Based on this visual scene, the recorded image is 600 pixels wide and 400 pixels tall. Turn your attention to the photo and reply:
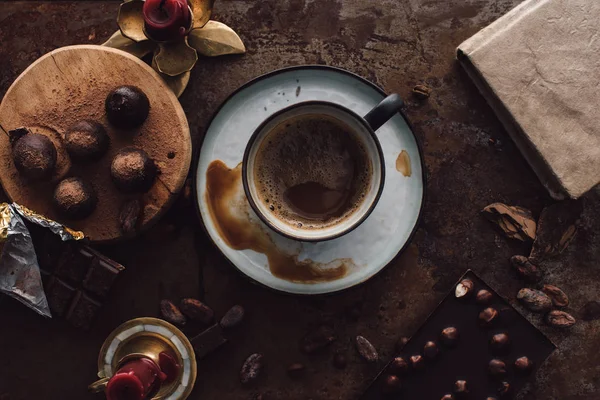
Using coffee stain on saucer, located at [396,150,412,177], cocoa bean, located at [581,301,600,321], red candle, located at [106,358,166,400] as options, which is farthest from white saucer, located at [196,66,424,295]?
cocoa bean, located at [581,301,600,321]

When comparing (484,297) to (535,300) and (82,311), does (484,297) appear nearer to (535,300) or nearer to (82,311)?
(535,300)

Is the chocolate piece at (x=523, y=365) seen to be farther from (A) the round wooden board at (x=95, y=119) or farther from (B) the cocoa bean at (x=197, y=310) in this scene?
(A) the round wooden board at (x=95, y=119)

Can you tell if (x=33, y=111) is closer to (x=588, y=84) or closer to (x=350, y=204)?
(x=350, y=204)

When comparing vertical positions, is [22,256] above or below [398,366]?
below

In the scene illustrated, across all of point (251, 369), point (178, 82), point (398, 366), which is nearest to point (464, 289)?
point (398, 366)

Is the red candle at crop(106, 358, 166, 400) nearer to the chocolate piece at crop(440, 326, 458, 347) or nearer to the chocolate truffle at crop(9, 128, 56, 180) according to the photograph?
the chocolate truffle at crop(9, 128, 56, 180)

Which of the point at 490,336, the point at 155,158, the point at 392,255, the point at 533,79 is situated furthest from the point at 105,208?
the point at 533,79

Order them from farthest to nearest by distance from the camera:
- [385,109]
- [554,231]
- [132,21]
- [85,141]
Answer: [554,231]
[132,21]
[85,141]
[385,109]
